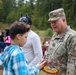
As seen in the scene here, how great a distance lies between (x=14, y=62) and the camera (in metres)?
→ 3.09

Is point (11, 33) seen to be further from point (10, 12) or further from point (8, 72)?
point (10, 12)

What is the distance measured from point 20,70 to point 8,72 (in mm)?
124

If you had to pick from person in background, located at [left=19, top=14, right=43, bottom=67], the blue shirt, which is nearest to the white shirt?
person in background, located at [left=19, top=14, right=43, bottom=67]

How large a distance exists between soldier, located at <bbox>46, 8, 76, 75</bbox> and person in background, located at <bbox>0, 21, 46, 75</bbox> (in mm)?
645

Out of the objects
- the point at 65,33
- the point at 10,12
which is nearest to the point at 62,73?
the point at 65,33

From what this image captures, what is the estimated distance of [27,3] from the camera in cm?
8250

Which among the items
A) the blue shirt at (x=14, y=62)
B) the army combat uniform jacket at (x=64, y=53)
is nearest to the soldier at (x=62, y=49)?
the army combat uniform jacket at (x=64, y=53)

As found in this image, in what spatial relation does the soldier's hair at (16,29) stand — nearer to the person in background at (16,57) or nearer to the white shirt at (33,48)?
the person in background at (16,57)

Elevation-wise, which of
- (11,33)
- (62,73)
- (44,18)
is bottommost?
(44,18)

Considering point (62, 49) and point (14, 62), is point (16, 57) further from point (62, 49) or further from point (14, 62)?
point (62, 49)

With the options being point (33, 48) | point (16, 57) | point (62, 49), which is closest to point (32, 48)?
point (33, 48)

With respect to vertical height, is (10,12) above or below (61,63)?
below

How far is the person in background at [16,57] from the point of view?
122 inches

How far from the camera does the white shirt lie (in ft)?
15.8
